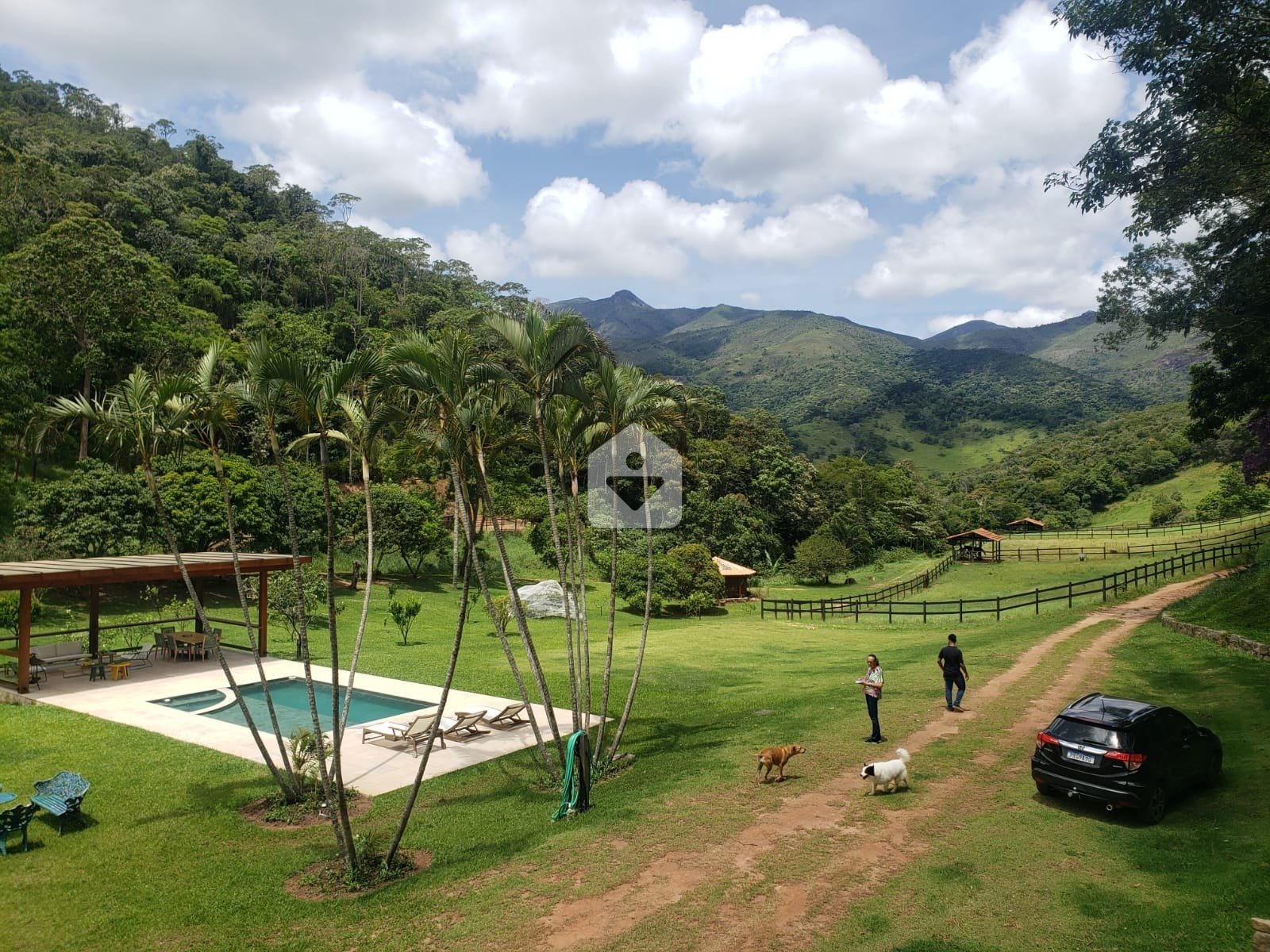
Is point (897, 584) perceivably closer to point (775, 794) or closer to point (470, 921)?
point (775, 794)

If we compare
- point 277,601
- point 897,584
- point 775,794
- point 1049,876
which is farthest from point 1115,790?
point 897,584

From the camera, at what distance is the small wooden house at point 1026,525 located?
65.2 metres

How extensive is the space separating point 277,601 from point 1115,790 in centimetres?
2181

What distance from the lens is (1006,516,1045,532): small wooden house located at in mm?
65188

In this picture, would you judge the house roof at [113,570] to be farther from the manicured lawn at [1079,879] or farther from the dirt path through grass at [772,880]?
the manicured lawn at [1079,879]

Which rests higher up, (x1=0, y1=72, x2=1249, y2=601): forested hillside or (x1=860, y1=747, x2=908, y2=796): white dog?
(x1=0, y1=72, x2=1249, y2=601): forested hillside

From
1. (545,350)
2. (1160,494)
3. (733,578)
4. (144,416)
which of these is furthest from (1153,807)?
(1160,494)

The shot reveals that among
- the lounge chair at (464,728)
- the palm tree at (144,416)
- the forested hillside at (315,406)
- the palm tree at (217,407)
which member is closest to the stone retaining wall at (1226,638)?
the forested hillside at (315,406)

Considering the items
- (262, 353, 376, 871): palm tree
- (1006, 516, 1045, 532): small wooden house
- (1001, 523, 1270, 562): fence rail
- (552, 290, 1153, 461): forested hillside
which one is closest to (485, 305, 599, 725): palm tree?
(262, 353, 376, 871): palm tree

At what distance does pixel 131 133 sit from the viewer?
105 metres

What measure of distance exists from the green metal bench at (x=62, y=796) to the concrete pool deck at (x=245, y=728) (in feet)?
9.47

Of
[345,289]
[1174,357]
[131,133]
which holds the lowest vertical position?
[1174,357]

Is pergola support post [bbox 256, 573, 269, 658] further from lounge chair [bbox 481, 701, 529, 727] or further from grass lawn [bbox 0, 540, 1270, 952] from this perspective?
lounge chair [bbox 481, 701, 529, 727]

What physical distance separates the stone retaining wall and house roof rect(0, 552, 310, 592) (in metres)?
20.9
